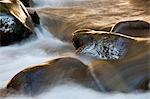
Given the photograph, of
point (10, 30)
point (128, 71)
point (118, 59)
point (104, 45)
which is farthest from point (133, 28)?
point (10, 30)

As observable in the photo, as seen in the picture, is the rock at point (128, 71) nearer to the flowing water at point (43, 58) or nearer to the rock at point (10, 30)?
the flowing water at point (43, 58)

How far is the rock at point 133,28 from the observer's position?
606 centimetres

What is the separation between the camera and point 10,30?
6.67 m

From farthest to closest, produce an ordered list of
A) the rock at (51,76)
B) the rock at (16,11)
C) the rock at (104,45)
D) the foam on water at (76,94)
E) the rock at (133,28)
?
the rock at (16,11)
the rock at (133,28)
the rock at (104,45)
the rock at (51,76)
the foam on water at (76,94)

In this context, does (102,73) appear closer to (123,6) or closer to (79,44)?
(79,44)

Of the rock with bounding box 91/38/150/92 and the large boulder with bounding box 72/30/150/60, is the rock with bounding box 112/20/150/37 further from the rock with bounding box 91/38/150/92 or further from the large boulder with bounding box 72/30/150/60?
the rock with bounding box 91/38/150/92

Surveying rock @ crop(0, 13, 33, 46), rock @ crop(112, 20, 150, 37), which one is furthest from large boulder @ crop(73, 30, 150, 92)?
rock @ crop(0, 13, 33, 46)

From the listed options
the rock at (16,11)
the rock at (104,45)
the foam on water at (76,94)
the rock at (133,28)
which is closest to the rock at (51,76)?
the foam on water at (76,94)

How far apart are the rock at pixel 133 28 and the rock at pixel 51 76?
4.35ft

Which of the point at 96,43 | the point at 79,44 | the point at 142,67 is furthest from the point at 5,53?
the point at 142,67

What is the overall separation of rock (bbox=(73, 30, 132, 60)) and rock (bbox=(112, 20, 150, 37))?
2.31ft

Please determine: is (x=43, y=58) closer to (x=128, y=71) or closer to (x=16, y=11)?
(x=16, y=11)

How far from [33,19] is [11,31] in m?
1.22

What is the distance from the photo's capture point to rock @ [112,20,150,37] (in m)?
6.06
